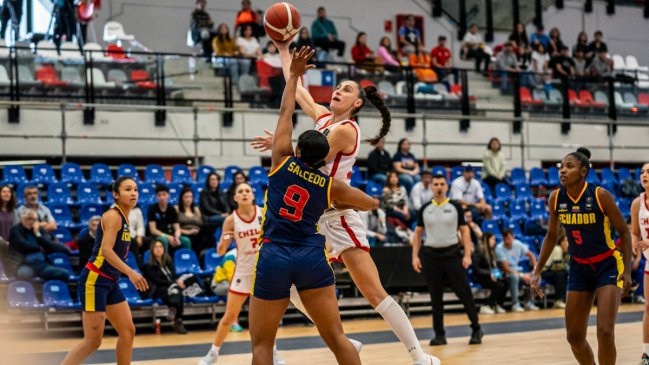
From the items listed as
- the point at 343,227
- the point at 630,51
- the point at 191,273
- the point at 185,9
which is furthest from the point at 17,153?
the point at 630,51

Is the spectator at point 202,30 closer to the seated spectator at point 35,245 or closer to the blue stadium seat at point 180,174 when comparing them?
the blue stadium seat at point 180,174

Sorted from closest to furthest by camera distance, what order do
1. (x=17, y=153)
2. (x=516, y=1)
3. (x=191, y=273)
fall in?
(x=191, y=273)
(x=17, y=153)
(x=516, y=1)

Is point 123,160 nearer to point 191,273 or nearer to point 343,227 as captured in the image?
point 191,273

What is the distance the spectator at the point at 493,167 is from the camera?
752 inches

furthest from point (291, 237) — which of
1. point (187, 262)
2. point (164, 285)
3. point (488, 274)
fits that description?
point (488, 274)

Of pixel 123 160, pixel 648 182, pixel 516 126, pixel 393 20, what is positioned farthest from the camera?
pixel 393 20

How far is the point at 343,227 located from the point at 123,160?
473 inches

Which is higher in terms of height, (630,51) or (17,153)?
(630,51)

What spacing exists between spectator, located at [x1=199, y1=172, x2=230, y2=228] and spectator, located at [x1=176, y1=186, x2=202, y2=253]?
0.14 meters

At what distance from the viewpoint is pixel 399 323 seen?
A: 7.17m

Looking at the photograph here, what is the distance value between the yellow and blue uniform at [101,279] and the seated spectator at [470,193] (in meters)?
10.8

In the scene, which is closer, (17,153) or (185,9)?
(17,153)

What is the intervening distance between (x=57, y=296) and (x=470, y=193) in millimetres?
8025

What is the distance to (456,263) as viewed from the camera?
10.9m
